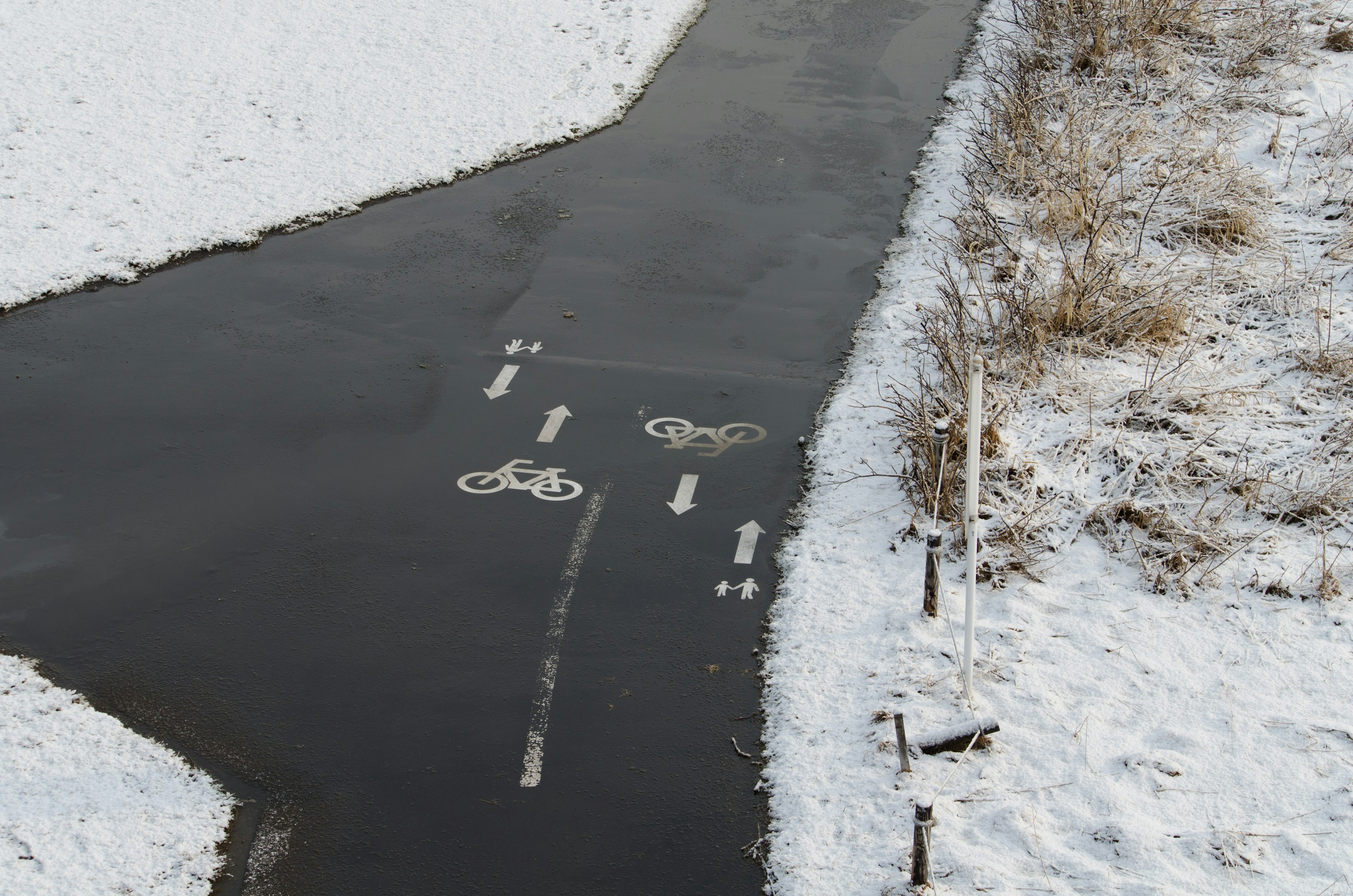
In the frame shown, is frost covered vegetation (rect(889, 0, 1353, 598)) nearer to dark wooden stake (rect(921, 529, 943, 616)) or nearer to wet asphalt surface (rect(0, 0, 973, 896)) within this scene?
dark wooden stake (rect(921, 529, 943, 616))

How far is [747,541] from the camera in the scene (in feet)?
25.8

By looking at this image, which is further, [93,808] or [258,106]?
[258,106]

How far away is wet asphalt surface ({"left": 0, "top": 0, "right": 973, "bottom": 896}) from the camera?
6.01 metres

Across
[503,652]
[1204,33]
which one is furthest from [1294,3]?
[503,652]

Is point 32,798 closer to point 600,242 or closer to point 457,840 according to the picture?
point 457,840

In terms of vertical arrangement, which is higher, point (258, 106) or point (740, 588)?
point (258, 106)

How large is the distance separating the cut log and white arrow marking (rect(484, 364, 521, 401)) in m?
4.97

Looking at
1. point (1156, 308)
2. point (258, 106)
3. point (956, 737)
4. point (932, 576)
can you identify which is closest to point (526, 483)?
point (932, 576)

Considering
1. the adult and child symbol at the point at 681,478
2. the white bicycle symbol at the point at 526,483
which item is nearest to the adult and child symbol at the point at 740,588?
the adult and child symbol at the point at 681,478

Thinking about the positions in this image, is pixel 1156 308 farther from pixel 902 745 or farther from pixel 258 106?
pixel 258 106

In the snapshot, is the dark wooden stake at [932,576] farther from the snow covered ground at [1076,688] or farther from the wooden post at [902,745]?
the wooden post at [902,745]

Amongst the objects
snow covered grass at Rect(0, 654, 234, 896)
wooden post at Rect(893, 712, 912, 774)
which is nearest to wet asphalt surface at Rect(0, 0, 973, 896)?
snow covered grass at Rect(0, 654, 234, 896)

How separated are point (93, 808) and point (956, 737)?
15.9 feet

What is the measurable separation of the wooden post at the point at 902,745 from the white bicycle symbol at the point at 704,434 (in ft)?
10.9
